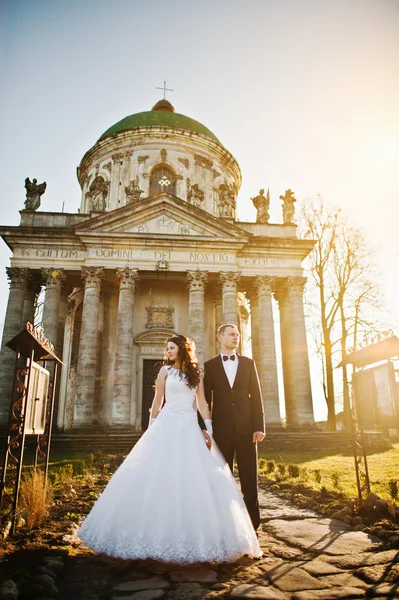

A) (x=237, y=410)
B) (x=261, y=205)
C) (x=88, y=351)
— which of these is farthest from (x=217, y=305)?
(x=237, y=410)

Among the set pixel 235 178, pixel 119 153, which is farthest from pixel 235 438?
pixel 235 178

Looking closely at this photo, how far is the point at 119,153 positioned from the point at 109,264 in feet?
34.6

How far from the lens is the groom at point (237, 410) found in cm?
495

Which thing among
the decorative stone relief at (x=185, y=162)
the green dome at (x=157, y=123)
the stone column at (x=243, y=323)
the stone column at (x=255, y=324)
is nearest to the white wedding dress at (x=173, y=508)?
the stone column at (x=255, y=324)

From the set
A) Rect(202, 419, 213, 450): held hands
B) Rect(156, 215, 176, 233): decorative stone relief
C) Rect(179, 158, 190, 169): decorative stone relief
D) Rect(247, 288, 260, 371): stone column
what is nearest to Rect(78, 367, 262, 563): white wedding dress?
Rect(202, 419, 213, 450): held hands

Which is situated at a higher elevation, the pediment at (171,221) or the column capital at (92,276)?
the pediment at (171,221)

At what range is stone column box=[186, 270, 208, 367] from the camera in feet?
65.7

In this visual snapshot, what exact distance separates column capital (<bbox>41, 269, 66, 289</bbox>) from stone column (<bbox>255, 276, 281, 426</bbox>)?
9.87m

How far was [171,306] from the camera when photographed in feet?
74.9

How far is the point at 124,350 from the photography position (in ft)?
63.9

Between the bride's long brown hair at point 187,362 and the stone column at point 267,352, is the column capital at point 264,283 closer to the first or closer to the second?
the stone column at point 267,352

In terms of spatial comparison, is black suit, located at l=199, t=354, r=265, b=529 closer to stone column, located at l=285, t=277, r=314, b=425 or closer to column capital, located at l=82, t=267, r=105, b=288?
column capital, located at l=82, t=267, r=105, b=288

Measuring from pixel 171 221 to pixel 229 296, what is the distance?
4911 mm

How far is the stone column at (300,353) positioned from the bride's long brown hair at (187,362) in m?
16.6
